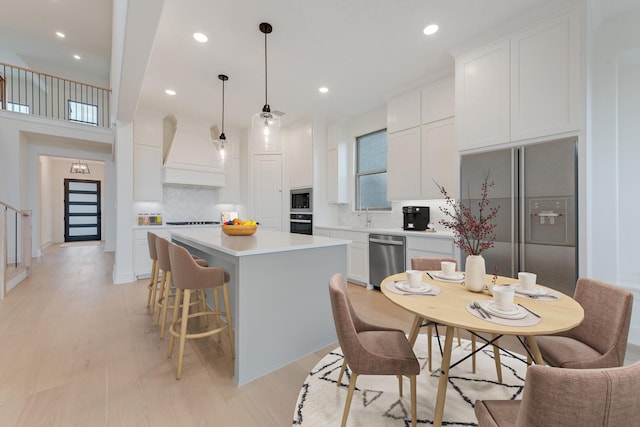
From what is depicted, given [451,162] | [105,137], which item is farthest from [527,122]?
[105,137]

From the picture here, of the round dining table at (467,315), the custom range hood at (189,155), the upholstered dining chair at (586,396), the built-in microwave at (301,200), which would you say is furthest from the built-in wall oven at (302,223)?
the upholstered dining chair at (586,396)

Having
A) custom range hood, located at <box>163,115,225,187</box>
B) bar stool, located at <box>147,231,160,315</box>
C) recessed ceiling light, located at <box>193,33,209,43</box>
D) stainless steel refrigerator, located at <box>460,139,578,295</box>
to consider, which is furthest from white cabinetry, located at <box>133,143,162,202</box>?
stainless steel refrigerator, located at <box>460,139,578,295</box>

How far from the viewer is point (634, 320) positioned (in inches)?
→ 93.5

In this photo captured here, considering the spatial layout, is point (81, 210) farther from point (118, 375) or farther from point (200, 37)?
point (118, 375)

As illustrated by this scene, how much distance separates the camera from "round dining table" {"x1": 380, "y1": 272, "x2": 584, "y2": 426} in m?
1.05

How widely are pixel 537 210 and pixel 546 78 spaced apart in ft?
3.79

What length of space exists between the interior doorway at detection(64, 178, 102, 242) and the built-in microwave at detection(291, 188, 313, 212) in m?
9.39

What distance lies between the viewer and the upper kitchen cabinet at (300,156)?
16.8 ft

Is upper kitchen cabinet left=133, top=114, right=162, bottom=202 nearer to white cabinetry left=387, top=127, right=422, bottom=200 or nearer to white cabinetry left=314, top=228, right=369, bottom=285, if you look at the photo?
white cabinetry left=314, top=228, right=369, bottom=285

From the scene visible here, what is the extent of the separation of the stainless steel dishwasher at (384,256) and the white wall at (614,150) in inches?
72.0

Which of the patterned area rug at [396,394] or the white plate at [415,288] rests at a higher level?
the white plate at [415,288]

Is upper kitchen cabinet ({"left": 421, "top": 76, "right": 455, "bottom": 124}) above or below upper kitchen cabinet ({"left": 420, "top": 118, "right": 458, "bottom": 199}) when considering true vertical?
above

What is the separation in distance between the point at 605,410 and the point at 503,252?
2259 mm

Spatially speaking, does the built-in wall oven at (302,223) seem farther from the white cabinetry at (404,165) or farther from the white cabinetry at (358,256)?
the white cabinetry at (404,165)
